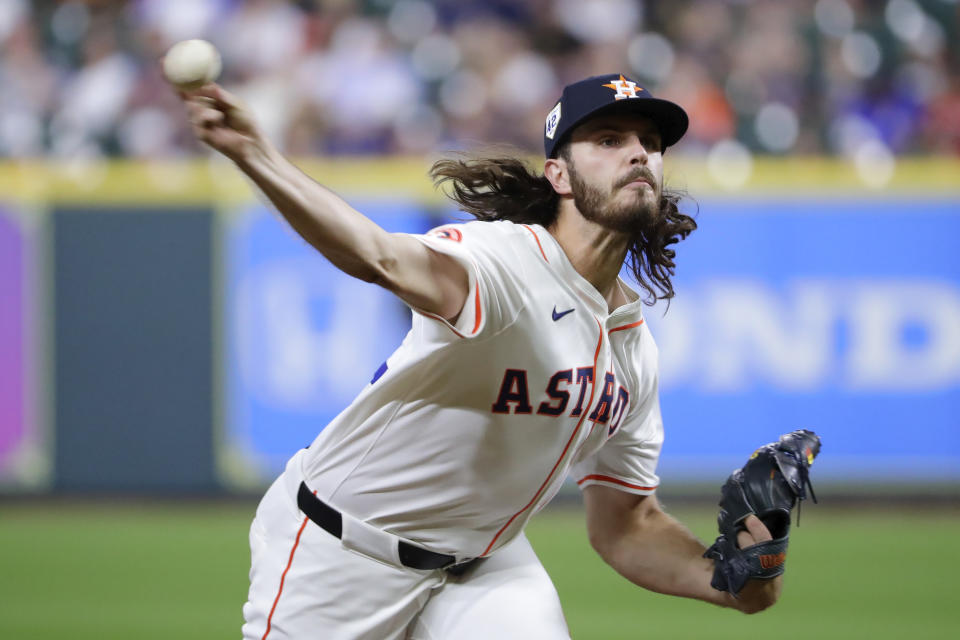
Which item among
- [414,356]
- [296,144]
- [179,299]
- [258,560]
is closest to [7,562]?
[179,299]

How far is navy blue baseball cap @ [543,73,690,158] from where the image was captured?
3428 mm

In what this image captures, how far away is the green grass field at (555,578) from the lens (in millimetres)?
6477

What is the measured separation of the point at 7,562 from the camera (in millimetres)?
8109

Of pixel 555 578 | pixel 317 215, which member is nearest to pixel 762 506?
pixel 317 215

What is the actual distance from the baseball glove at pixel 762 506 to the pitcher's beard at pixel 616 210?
79 centimetres

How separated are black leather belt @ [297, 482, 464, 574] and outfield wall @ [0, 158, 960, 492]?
224 inches

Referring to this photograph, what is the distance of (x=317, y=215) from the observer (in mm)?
2598

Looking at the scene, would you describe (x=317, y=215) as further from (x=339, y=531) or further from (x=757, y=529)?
(x=757, y=529)

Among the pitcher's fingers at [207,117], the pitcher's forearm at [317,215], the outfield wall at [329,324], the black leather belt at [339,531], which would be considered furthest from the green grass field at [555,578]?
the pitcher's fingers at [207,117]

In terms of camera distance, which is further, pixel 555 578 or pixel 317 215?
pixel 555 578

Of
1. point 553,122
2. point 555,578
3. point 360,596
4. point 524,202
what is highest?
point 553,122

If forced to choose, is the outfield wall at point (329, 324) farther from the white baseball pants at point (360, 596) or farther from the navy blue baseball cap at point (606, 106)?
the white baseball pants at point (360, 596)

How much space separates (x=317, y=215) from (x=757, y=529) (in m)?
1.76

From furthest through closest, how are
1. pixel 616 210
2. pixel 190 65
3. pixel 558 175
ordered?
pixel 558 175 → pixel 616 210 → pixel 190 65
